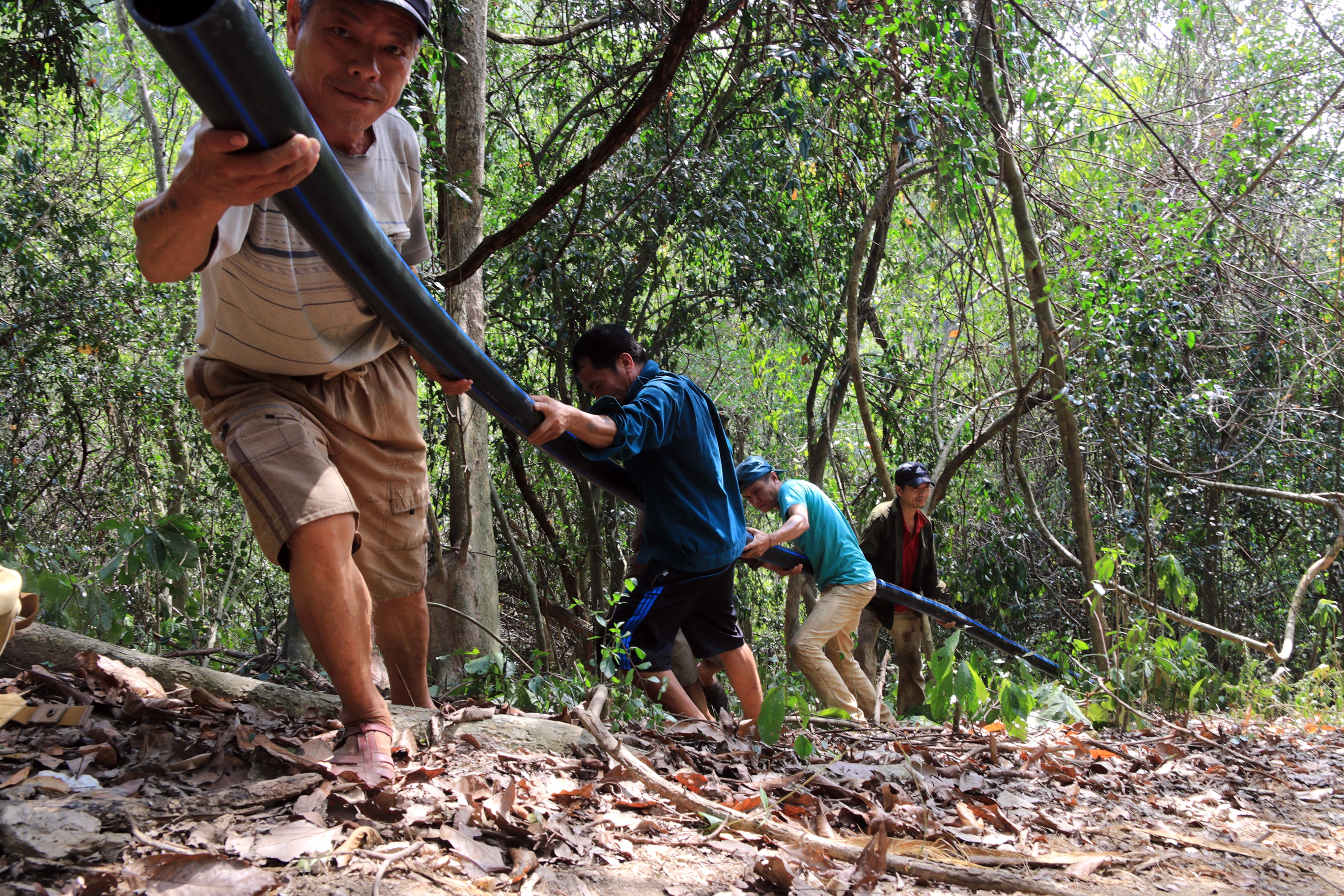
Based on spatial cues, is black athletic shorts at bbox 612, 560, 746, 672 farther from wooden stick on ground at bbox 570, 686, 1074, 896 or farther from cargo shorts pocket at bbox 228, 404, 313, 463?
cargo shorts pocket at bbox 228, 404, 313, 463

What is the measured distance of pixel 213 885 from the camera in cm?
127

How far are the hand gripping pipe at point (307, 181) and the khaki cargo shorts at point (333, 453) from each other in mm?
181

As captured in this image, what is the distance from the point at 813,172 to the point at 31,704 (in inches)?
244

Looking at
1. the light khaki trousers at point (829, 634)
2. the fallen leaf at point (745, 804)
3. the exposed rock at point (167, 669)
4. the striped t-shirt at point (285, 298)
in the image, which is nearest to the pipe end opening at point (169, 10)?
the striped t-shirt at point (285, 298)

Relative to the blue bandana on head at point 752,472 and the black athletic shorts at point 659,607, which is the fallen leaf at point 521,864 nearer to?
the black athletic shorts at point 659,607

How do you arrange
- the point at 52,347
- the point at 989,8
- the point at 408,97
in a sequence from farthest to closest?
1. the point at 52,347
2. the point at 989,8
3. the point at 408,97

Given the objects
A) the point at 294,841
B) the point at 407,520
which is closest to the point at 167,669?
the point at 407,520

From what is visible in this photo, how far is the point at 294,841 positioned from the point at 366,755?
0.36m

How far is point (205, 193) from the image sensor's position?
1543mm

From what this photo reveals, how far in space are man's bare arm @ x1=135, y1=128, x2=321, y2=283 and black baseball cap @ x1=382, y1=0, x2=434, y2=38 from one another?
0.51 m

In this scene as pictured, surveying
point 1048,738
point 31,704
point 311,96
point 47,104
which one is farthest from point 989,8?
point 47,104

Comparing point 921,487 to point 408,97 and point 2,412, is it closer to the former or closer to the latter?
point 408,97

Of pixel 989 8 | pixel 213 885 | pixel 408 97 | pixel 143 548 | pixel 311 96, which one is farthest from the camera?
pixel 989 8

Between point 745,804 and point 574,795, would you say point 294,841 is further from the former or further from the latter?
point 745,804
